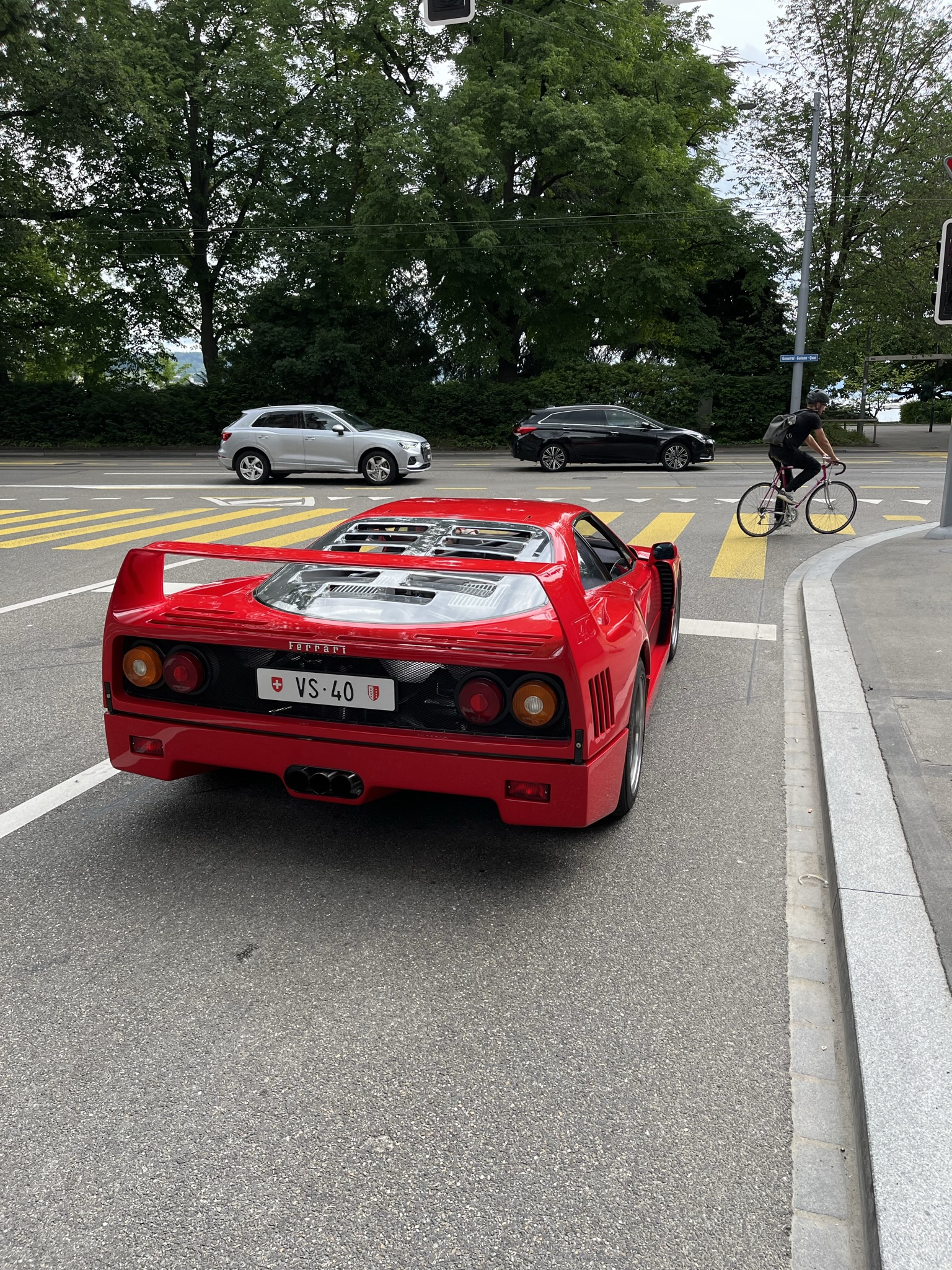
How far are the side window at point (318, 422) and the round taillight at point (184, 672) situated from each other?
18.8 metres

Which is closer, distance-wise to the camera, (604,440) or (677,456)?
(677,456)

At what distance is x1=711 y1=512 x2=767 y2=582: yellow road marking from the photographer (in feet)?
34.7

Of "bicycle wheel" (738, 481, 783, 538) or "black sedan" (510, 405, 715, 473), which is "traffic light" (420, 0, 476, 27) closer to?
"bicycle wheel" (738, 481, 783, 538)

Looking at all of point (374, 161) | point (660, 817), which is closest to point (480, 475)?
point (374, 161)

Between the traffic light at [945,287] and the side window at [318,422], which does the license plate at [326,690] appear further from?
the side window at [318,422]

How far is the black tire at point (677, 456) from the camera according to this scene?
957 inches

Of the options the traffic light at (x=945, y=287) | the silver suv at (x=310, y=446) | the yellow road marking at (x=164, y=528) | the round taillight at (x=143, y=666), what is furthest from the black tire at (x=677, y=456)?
the round taillight at (x=143, y=666)

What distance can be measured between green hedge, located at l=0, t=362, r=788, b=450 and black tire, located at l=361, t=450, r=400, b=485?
1188 centimetres

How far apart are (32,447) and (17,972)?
36662 mm

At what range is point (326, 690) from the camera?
3.61m

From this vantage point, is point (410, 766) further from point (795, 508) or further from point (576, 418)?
point (576, 418)

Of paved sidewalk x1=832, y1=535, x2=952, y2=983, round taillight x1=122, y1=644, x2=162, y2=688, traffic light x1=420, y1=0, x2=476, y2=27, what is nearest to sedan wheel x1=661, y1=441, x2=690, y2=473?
paved sidewalk x1=832, y1=535, x2=952, y2=983

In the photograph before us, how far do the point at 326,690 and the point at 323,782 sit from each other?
33 cm

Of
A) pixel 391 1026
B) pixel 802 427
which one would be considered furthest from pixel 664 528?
pixel 391 1026
